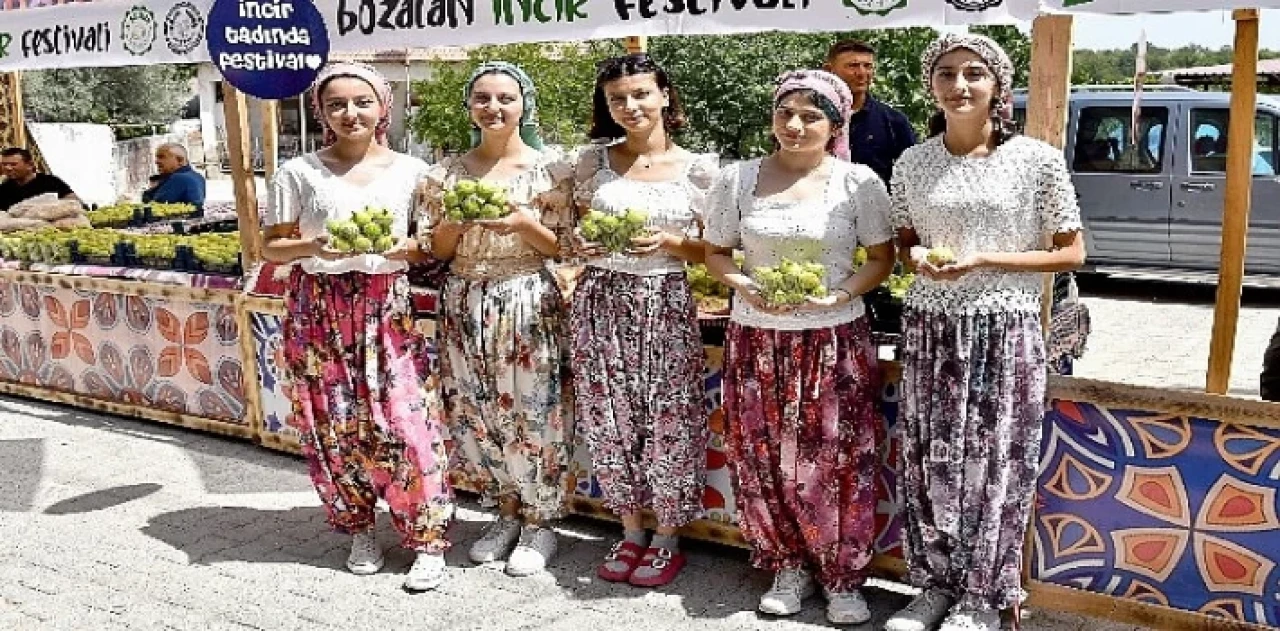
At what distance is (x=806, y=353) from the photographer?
140 inches

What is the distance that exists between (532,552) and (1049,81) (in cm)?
240

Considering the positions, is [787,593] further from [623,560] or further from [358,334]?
[358,334]

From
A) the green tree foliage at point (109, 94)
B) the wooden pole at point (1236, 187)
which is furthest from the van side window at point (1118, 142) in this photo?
the green tree foliage at point (109, 94)

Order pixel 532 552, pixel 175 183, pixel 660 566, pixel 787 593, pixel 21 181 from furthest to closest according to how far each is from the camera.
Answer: pixel 175 183 < pixel 21 181 < pixel 532 552 < pixel 660 566 < pixel 787 593

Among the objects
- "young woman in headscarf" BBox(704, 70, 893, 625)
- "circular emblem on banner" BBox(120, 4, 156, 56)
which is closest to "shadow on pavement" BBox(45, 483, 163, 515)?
"circular emblem on banner" BBox(120, 4, 156, 56)

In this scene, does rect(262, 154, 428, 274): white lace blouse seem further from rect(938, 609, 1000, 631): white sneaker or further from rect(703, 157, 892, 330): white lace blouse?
rect(938, 609, 1000, 631): white sneaker

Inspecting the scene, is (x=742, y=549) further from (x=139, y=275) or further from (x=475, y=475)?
(x=139, y=275)

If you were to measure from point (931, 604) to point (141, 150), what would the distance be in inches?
858

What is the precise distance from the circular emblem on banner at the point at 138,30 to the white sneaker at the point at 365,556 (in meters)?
2.58

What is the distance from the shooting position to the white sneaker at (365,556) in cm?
429

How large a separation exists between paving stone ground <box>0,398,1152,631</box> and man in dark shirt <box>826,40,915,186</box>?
1914 mm

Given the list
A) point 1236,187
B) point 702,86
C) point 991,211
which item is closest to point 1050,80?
point 991,211

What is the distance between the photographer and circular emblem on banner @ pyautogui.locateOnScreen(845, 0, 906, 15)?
11.1 feet

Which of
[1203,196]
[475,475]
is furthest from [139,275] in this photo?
[1203,196]
